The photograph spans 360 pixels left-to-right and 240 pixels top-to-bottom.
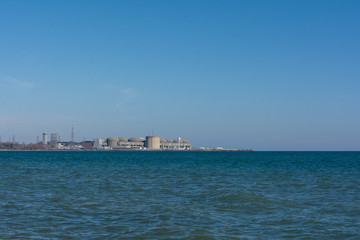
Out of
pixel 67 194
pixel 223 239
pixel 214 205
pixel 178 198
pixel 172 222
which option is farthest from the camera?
pixel 67 194

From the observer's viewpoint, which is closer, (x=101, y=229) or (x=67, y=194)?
(x=101, y=229)

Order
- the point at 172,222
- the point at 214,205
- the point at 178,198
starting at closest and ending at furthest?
the point at 172,222 → the point at 214,205 → the point at 178,198

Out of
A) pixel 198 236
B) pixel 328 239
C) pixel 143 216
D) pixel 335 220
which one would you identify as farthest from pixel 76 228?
pixel 335 220

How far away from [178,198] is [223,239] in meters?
9.20

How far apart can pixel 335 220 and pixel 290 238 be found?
153 inches

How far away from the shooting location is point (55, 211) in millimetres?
17281

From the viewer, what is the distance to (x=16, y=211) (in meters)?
17.3

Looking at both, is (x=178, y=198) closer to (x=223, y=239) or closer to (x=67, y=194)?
(x=67, y=194)

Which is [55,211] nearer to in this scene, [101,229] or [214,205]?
[101,229]

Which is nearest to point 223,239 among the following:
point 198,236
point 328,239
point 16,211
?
point 198,236

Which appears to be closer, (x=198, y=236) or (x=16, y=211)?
(x=198, y=236)

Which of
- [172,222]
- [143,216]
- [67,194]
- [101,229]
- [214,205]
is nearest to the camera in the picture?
[101,229]

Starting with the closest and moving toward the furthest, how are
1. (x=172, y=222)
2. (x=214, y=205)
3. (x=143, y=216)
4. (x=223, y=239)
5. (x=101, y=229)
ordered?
(x=223, y=239) < (x=101, y=229) < (x=172, y=222) < (x=143, y=216) < (x=214, y=205)

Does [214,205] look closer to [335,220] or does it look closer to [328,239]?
[335,220]
